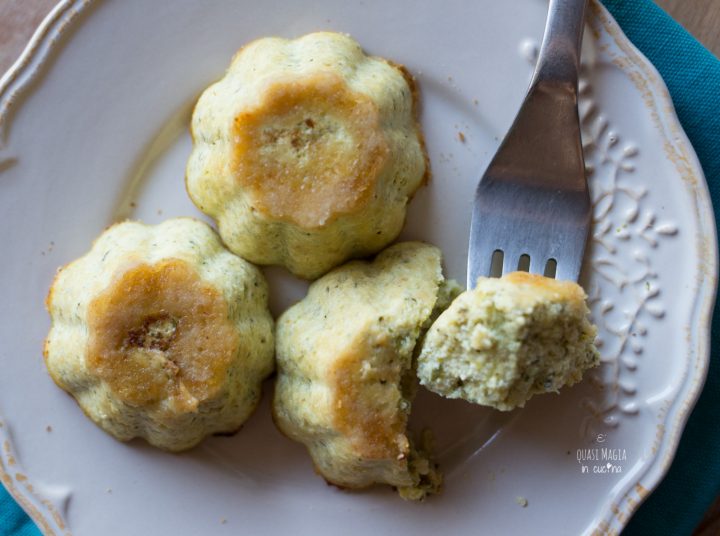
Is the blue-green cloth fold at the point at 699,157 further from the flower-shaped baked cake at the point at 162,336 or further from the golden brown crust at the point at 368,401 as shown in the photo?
the flower-shaped baked cake at the point at 162,336

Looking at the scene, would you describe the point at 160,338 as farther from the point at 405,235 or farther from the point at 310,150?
the point at 405,235

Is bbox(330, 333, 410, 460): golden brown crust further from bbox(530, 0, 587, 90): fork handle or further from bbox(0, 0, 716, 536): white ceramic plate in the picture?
bbox(530, 0, 587, 90): fork handle

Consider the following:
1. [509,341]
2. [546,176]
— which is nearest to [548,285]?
[509,341]

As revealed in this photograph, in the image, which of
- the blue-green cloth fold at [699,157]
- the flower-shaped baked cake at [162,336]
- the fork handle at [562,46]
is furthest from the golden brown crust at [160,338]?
the blue-green cloth fold at [699,157]

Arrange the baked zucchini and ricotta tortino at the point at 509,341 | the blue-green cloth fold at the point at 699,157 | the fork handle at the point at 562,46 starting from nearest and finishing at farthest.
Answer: the baked zucchini and ricotta tortino at the point at 509,341 → the fork handle at the point at 562,46 → the blue-green cloth fold at the point at 699,157

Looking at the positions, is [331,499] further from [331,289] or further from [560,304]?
[560,304]

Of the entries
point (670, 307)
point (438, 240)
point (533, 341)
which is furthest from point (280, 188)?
point (670, 307)

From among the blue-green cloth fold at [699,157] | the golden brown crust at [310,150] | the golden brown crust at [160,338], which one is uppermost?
the golden brown crust at [310,150]
